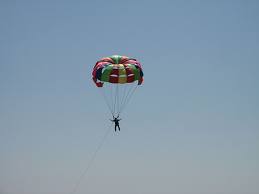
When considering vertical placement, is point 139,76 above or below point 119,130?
above

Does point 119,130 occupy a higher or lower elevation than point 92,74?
lower

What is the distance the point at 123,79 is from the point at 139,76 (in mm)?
2139

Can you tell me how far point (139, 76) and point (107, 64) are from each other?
4181 mm

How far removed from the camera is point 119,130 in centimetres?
7119

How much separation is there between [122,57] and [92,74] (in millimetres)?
4301

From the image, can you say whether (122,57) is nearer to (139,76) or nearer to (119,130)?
(139,76)

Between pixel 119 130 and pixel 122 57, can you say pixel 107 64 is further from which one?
pixel 119 130

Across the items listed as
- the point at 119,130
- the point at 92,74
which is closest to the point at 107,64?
the point at 92,74

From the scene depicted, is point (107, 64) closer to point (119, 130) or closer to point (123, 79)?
point (123, 79)

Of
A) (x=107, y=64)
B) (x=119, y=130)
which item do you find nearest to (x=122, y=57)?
(x=107, y=64)

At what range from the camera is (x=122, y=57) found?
7475 cm

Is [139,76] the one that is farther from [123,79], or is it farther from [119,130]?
[119,130]

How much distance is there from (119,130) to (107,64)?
26.8 feet

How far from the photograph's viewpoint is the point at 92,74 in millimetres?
74062
